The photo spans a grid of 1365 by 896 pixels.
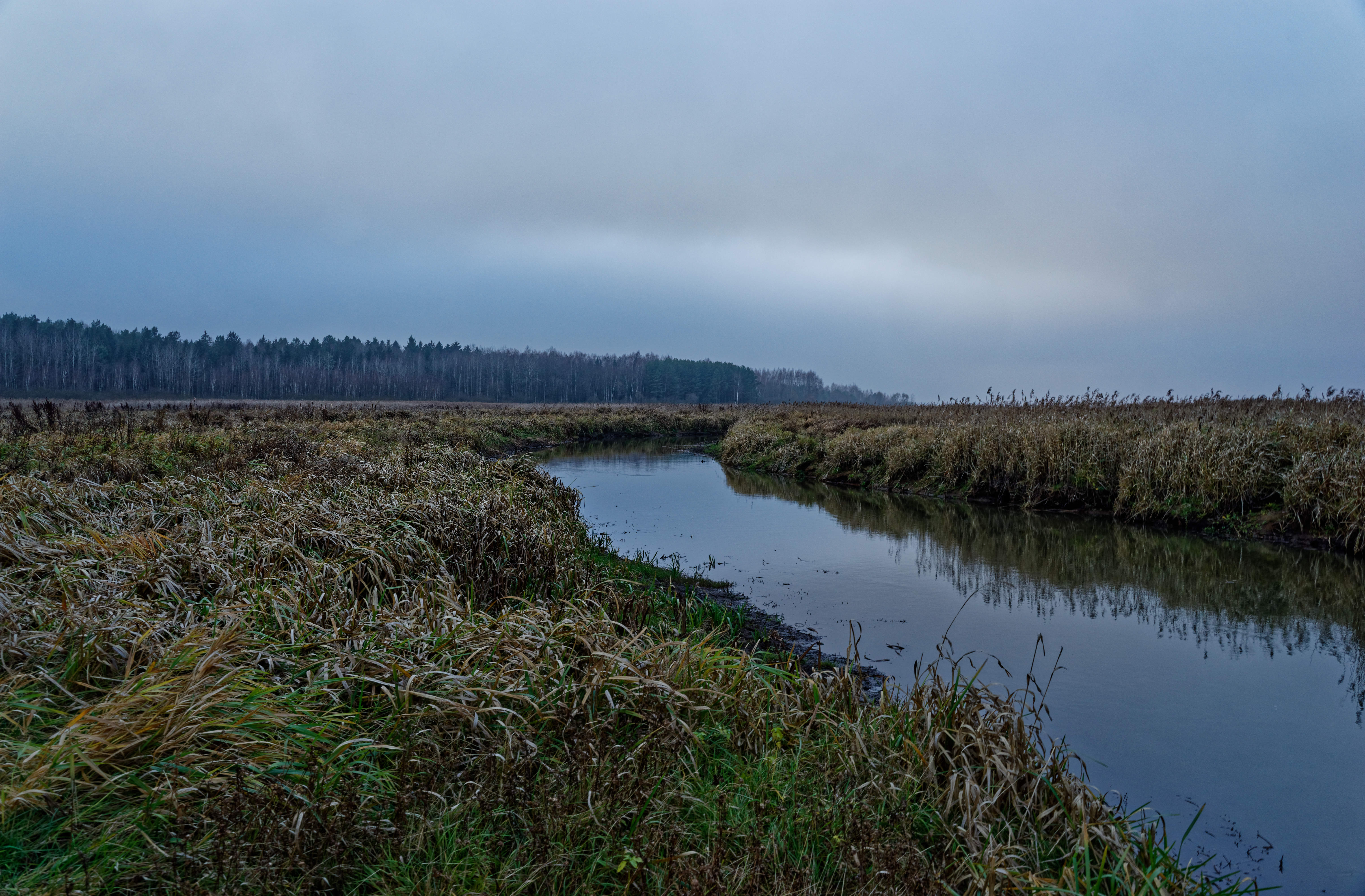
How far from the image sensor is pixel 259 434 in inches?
596

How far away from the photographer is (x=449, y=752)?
3117mm

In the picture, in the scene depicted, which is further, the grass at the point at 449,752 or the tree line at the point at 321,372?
the tree line at the point at 321,372

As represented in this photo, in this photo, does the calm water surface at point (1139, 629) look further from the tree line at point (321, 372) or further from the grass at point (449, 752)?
the tree line at point (321, 372)

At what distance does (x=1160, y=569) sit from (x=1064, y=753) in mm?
6593

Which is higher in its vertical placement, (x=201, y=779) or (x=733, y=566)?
(x=201, y=779)

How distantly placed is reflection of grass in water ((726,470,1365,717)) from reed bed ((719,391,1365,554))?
2.13 ft

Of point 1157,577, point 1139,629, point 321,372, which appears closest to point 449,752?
point 1139,629

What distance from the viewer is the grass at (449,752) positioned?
2.45 metres

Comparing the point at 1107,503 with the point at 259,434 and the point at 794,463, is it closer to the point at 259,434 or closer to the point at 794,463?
the point at 794,463

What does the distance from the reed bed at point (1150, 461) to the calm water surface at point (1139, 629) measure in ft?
2.38

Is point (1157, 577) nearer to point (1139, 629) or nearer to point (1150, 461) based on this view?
point (1139, 629)

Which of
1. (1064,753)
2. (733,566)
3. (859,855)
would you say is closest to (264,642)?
(859,855)

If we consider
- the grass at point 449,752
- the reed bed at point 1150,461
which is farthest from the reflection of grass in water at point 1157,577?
the grass at point 449,752

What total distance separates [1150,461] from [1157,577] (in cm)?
413
